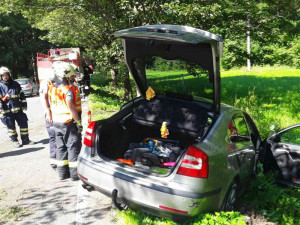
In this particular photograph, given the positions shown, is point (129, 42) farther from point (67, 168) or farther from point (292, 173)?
point (292, 173)

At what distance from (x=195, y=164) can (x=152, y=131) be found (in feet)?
5.38

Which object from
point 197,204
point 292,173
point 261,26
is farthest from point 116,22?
point 197,204

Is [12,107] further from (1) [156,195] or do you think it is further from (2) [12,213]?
(1) [156,195]

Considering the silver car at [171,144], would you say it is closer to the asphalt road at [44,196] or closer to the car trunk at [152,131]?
the car trunk at [152,131]

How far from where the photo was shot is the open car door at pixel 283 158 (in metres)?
4.62

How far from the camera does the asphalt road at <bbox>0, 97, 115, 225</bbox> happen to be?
3.87 meters

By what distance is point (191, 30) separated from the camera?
3.88 m

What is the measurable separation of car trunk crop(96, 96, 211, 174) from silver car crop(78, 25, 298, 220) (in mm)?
14

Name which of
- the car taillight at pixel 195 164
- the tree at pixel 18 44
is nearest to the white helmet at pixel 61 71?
the car taillight at pixel 195 164

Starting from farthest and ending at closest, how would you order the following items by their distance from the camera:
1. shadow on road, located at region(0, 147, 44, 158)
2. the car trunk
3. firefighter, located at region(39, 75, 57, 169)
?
shadow on road, located at region(0, 147, 44, 158), firefighter, located at region(39, 75, 57, 169), the car trunk

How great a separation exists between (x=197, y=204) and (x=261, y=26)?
25.1 ft

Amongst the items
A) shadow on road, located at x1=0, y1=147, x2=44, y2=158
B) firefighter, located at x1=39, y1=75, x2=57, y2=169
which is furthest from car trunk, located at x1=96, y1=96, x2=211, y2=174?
shadow on road, located at x1=0, y1=147, x2=44, y2=158

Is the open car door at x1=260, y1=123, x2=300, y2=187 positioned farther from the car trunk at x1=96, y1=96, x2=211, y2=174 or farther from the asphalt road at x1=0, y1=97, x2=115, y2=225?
the asphalt road at x1=0, y1=97, x2=115, y2=225

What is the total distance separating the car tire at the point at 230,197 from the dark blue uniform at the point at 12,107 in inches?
221
